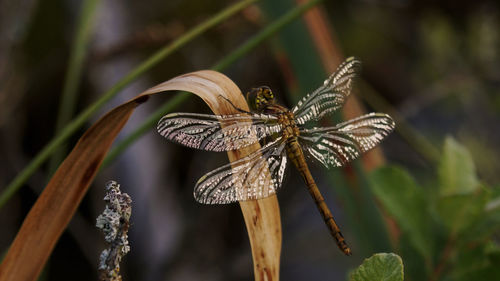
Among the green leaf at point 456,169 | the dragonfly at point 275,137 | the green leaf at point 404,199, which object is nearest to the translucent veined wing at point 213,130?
the dragonfly at point 275,137

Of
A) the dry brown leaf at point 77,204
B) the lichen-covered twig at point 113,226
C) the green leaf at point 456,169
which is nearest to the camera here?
the lichen-covered twig at point 113,226

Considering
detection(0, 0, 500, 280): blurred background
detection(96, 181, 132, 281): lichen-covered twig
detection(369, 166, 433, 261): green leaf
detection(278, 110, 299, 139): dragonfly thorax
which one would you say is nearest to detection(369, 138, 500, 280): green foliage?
detection(369, 166, 433, 261): green leaf

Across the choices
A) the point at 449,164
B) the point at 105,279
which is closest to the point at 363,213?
the point at 449,164

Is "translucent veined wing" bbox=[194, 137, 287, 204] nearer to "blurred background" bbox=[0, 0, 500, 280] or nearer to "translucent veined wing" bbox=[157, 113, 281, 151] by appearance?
"translucent veined wing" bbox=[157, 113, 281, 151]

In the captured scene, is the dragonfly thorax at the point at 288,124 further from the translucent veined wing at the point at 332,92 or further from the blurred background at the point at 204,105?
the blurred background at the point at 204,105

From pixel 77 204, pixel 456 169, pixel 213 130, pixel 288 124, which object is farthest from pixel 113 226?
pixel 456 169

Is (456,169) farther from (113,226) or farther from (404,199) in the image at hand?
(113,226)
